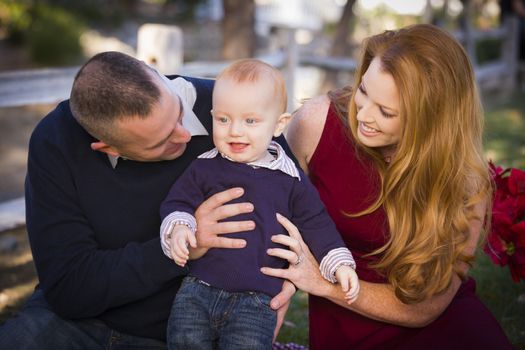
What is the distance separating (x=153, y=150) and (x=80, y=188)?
34 centimetres

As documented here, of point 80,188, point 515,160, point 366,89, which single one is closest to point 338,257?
point 366,89

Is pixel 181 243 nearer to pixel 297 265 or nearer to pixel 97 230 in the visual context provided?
pixel 297 265

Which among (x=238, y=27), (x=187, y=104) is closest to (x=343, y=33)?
(x=238, y=27)

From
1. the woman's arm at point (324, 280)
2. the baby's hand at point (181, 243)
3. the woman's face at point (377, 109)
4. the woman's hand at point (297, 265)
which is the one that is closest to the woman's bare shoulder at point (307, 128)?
the woman's arm at point (324, 280)

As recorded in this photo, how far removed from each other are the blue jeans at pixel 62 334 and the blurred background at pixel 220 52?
4.08 ft

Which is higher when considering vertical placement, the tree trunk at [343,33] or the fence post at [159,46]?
the fence post at [159,46]

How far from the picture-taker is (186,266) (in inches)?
95.1

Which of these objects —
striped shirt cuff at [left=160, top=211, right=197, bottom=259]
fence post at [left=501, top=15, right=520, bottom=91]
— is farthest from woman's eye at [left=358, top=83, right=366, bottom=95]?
fence post at [left=501, top=15, right=520, bottom=91]

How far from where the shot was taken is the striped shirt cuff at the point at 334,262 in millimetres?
2318

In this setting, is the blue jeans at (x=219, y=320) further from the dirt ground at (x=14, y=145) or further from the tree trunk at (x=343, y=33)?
the tree trunk at (x=343, y=33)

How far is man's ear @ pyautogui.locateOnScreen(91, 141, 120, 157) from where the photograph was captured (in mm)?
2486

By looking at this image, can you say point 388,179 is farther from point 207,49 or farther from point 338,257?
point 207,49

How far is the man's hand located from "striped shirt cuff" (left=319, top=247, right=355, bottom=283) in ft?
0.98

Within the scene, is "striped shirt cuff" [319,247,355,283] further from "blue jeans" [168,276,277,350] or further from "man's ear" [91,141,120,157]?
"man's ear" [91,141,120,157]
